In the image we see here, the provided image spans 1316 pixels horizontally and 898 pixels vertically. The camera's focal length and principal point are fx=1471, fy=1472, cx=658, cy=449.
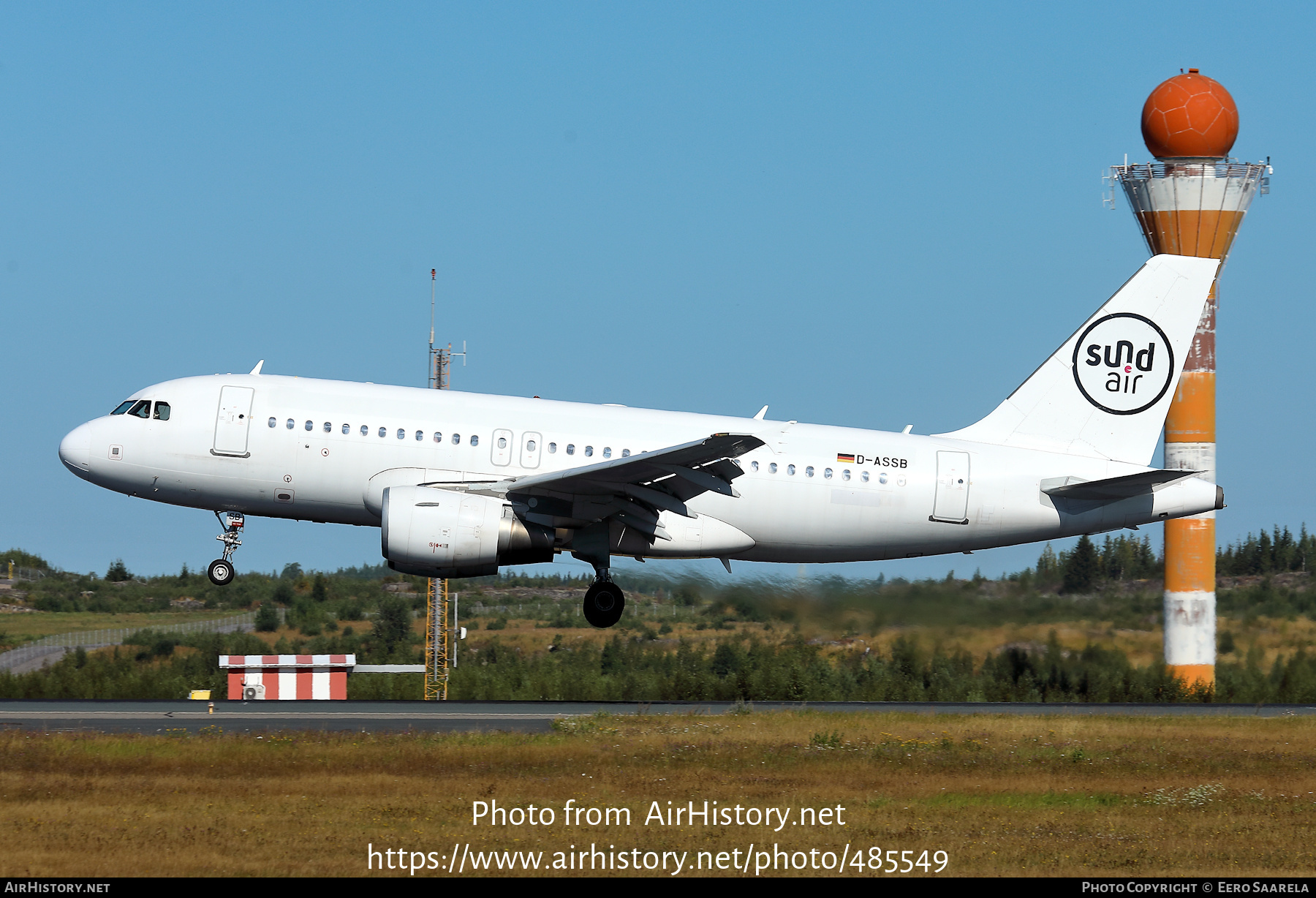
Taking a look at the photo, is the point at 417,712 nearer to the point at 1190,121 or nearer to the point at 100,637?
the point at 100,637

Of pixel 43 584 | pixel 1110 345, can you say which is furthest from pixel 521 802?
pixel 43 584

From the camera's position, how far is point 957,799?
2053 cm

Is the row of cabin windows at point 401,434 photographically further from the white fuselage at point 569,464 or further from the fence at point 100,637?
the fence at point 100,637

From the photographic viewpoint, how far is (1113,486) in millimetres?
27766

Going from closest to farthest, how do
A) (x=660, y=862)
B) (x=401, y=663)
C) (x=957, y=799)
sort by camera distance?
1. (x=660, y=862)
2. (x=957, y=799)
3. (x=401, y=663)

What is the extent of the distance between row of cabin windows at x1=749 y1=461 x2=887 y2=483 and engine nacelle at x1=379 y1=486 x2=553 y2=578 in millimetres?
4751

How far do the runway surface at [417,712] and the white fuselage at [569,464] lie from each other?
13.5 ft

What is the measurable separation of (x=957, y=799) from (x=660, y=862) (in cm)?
611

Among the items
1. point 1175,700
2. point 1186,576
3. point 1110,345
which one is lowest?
point 1175,700

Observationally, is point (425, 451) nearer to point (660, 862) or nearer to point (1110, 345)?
point (660, 862)

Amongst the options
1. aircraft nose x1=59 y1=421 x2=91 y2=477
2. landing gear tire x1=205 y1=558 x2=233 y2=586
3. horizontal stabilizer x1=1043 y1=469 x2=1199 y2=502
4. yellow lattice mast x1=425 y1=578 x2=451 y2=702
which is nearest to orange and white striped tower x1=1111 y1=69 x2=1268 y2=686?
horizontal stabilizer x1=1043 y1=469 x2=1199 y2=502

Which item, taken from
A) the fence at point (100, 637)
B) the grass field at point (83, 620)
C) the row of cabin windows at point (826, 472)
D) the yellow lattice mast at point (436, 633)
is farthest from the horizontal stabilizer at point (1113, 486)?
the grass field at point (83, 620)

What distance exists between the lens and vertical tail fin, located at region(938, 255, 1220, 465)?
97.9 ft

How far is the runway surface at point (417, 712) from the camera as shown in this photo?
27.3 meters
